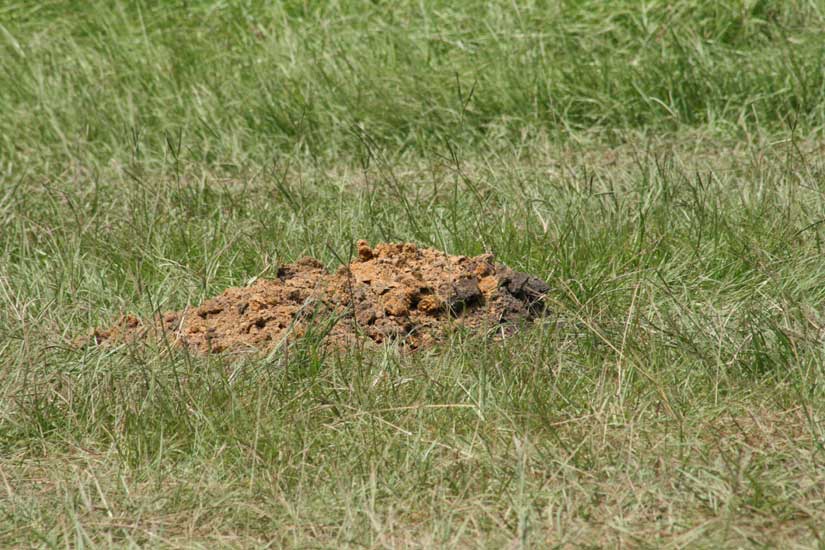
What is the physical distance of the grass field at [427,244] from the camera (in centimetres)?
264

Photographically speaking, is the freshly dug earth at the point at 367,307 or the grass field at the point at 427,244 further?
the freshly dug earth at the point at 367,307

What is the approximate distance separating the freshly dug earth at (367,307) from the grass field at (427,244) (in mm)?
101

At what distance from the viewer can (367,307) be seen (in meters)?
3.40

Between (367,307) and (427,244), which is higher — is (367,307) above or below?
above

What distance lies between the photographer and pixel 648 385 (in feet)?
9.80

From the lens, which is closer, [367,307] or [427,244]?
[367,307]

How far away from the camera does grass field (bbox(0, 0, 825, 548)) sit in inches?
104

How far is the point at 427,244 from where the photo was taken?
13.1ft

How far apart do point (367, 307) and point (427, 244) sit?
25.2 inches

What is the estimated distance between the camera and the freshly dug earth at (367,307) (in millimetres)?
3322

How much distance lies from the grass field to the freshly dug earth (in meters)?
0.10

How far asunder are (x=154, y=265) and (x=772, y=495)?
7.11 ft

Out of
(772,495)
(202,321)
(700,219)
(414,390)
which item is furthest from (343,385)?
(700,219)

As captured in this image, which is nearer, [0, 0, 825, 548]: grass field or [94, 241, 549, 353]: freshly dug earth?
[0, 0, 825, 548]: grass field
